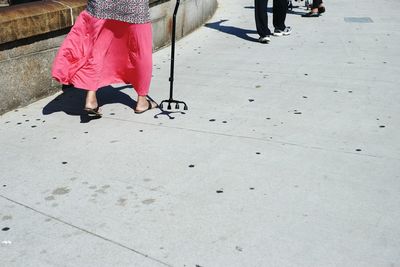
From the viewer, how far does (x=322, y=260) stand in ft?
9.13

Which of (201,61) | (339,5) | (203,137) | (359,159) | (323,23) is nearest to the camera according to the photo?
(359,159)

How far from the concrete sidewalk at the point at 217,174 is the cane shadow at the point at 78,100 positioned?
3 cm

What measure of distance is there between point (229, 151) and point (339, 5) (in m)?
8.24

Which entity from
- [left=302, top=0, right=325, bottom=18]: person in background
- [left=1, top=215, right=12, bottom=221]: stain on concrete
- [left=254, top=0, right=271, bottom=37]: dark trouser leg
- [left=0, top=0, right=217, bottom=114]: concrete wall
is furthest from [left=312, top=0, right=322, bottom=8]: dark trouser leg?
[left=1, top=215, right=12, bottom=221]: stain on concrete

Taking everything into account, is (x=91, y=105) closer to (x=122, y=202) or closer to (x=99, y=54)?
Result: (x=99, y=54)

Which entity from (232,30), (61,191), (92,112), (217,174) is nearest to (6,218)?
(61,191)

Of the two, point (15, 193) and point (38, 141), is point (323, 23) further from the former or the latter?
point (15, 193)

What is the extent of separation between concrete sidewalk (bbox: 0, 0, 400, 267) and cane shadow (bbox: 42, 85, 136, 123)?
3 centimetres

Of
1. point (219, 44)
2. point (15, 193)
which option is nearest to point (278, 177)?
point (15, 193)

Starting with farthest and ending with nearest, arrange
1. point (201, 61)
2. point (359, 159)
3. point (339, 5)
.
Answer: point (339, 5) < point (201, 61) < point (359, 159)

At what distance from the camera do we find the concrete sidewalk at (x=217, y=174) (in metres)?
2.93

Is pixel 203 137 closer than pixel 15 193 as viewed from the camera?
No

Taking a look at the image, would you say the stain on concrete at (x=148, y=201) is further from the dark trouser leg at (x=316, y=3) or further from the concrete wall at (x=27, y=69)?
the dark trouser leg at (x=316, y=3)

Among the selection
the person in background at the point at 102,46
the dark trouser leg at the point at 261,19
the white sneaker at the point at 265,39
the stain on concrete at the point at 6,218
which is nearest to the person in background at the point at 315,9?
the dark trouser leg at the point at 261,19
